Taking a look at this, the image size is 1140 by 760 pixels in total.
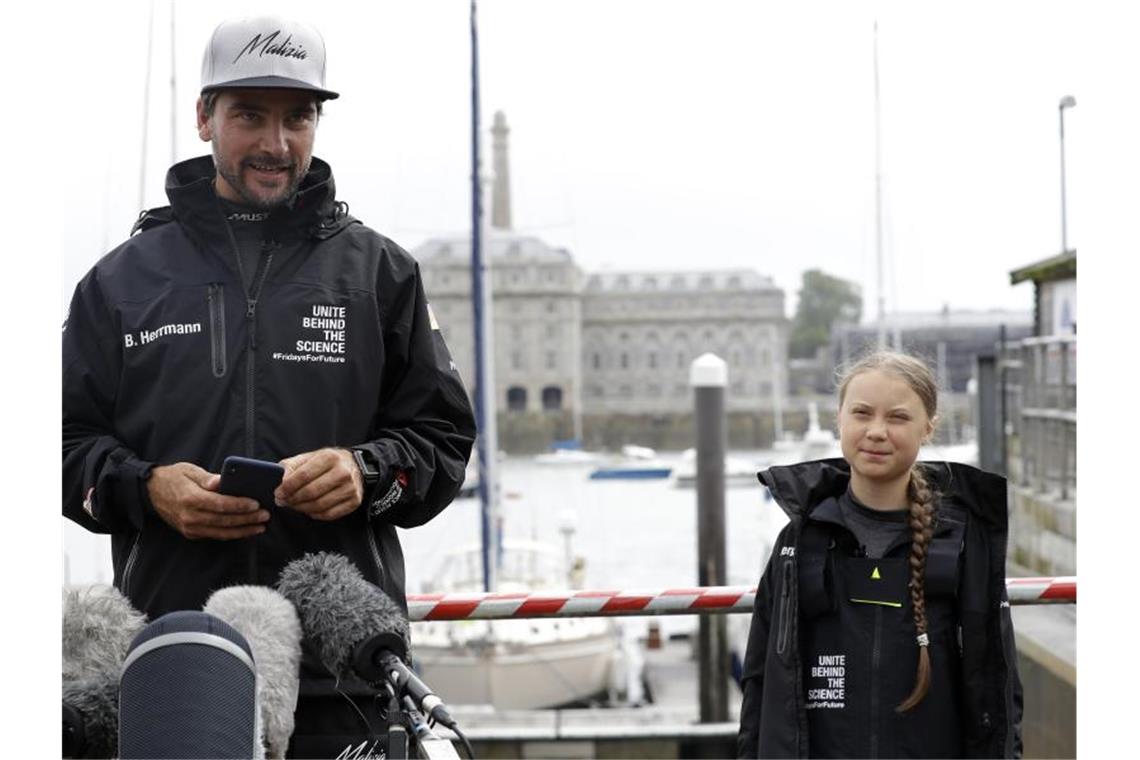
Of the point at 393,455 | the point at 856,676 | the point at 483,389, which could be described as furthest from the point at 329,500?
the point at 483,389

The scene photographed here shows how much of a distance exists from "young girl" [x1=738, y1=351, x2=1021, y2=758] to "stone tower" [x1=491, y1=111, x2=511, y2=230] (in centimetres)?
1965

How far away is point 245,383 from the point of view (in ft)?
7.31

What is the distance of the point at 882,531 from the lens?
8.55 ft

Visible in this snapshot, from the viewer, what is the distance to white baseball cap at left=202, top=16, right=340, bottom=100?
2.23 meters

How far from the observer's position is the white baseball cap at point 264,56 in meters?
2.23

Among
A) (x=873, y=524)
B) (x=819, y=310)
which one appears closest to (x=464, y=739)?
(x=873, y=524)

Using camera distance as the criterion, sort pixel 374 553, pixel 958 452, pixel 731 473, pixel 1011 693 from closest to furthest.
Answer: pixel 374 553, pixel 1011 693, pixel 958 452, pixel 731 473

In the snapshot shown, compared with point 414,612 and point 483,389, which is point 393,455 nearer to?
point 414,612

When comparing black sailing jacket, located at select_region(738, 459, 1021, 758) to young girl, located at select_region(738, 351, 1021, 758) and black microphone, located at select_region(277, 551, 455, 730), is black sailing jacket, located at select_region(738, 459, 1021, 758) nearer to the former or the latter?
young girl, located at select_region(738, 351, 1021, 758)

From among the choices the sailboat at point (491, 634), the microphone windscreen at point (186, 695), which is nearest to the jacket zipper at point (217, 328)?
the microphone windscreen at point (186, 695)

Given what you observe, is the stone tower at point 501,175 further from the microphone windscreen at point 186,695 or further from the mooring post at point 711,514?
the microphone windscreen at point 186,695

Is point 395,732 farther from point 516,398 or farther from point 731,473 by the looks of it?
point 516,398

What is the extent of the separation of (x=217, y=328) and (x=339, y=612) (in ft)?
1.91

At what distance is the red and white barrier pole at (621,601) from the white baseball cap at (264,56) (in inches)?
52.5
